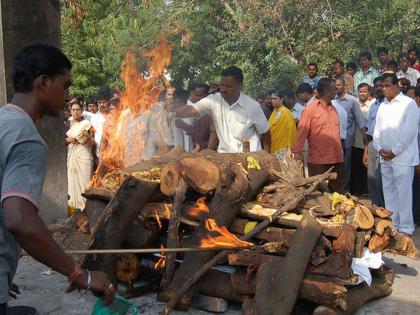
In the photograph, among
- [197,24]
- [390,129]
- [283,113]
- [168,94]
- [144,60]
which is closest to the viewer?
[390,129]

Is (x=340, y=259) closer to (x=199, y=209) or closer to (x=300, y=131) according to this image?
(x=199, y=209)

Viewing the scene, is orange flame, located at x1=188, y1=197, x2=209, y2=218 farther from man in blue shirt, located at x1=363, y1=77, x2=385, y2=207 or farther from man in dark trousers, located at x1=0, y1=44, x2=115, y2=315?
man in blue shirt, located at x1=363, y1=77, x2=385, y2=207

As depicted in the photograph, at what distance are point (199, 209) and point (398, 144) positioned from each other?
3.52m

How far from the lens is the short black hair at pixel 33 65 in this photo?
282 centimetres

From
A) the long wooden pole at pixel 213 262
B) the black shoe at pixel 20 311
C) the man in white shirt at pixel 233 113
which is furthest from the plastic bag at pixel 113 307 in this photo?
the man in white shirt at pixel 233 113

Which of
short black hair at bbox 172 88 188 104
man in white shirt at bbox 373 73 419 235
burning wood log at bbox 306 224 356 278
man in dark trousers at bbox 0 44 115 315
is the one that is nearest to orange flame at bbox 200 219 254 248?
burning wood log at bbox 306 224 356 278

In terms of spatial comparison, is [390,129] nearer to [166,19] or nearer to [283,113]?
[283,113]

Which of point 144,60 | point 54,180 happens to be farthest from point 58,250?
point 144,60

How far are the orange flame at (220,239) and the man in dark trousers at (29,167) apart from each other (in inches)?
79.5

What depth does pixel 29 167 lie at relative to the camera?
263 cm

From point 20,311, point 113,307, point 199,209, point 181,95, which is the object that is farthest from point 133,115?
point 113,307

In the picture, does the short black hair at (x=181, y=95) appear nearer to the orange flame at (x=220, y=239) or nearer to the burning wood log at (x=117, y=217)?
the burning wood log at (x=117, y=217)

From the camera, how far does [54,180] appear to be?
739cm

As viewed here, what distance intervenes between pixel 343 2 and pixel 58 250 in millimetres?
16036
